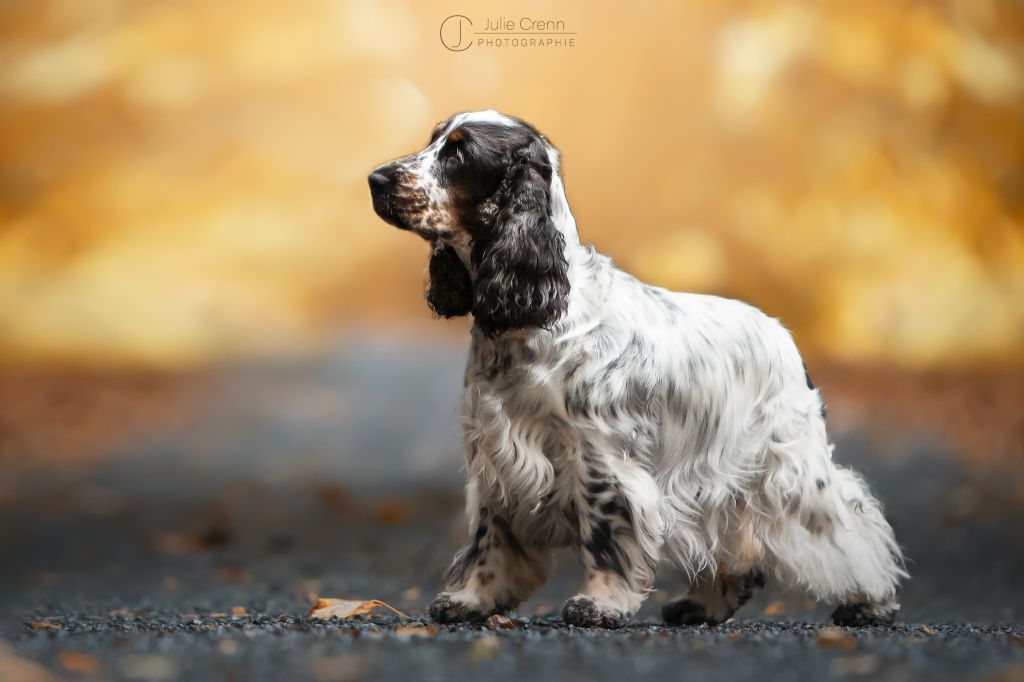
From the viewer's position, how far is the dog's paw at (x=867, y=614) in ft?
15.6

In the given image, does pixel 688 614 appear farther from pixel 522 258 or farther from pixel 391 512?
pixel 391 512

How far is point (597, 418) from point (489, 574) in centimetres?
70

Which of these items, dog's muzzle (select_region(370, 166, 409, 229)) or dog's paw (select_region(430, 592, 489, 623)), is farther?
dog's paw (select_region(430, 592, 489, 623))

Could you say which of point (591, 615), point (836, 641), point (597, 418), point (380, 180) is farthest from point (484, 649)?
point (380, 180)

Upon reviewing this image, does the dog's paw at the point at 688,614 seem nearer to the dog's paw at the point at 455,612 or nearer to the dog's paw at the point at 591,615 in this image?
the dog's paw at the point at 591,615

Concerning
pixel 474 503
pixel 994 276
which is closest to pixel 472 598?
pixel 474 503

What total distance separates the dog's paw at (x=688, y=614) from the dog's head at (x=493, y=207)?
1434mm

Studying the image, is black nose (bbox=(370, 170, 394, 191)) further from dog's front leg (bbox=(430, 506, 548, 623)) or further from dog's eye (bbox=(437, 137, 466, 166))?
dog's front leg (bbox=(430, 506, 548, 623))

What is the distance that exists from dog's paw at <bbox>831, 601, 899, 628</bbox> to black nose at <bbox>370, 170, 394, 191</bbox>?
2.36m

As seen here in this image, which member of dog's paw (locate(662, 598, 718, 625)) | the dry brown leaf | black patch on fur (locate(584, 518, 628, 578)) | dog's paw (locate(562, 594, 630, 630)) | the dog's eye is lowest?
dog's paw (locate(662, 598, 718, 625))

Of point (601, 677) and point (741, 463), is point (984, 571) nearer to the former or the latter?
point (741, 463)

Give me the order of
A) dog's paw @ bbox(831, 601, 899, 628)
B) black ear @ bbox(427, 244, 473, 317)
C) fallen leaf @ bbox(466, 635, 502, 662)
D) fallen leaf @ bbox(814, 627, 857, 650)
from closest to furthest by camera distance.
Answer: fallen leaf @ bbox(466, 635, 502, 662) < fallen leaf @ bbox(814, 627, 857, 650) < black ear @ bbox(427, 244, 473, 317) < dog's paw @ bbox(831, 601, 899, 628)

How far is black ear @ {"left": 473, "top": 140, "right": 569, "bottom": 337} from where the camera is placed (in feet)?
13.4

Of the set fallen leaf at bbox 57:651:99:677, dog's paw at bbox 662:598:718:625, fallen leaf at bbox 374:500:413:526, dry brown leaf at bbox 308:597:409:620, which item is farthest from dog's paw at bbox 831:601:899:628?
fallen leaf at bbox 374:500:413:526
